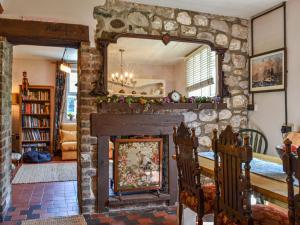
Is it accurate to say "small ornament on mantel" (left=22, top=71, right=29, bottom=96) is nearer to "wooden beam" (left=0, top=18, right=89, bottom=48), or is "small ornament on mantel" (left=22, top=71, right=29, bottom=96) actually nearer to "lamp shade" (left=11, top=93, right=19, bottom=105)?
"lamp shade" (left=11, top=93, right=19, bottom=105)

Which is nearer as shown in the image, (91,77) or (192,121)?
(91,77)

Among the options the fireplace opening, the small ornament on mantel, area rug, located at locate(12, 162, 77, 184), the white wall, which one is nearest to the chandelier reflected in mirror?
the fireplace opening

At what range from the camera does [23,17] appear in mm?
3277

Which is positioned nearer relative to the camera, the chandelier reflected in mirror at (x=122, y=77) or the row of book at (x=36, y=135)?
the chandelier reflected in mirror at (x=122, y=77)

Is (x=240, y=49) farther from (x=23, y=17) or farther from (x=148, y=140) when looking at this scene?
(x=23, y=17)

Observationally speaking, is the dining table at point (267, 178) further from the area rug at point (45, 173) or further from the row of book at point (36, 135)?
the row of book at point (36, 135)

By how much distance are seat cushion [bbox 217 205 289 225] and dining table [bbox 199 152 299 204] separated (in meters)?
0.21

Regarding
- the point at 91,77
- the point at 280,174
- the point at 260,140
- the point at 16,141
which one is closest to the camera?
the point at 280,174

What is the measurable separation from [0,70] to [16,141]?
15.6ft

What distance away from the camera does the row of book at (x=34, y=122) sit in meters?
7.54

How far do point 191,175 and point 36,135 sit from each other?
20.6 feet

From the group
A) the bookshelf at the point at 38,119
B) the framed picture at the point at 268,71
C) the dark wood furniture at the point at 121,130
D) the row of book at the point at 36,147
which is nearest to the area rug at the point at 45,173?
the row of book at the point at 36,147

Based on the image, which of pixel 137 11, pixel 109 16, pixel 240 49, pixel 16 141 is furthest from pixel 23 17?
pixel 16 141

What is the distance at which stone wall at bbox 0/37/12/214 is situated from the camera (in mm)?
3244
